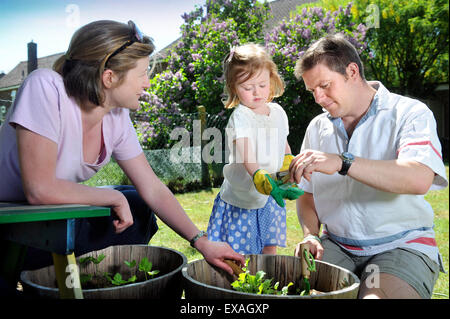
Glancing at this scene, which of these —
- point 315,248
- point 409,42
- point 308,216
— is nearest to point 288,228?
point 308,216

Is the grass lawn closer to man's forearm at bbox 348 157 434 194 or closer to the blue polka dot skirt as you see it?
the blue polka dot skirt

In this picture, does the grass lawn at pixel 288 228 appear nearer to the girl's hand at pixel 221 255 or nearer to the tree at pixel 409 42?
the girl's hand at pixel 221 255

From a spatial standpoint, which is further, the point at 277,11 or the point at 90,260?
the point at 277,11

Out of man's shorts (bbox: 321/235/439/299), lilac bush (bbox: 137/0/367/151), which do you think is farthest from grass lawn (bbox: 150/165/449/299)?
man's shorts (bbox: 321/235/439/299)

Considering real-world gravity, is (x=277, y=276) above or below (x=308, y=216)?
below

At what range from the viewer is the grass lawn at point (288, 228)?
251cm

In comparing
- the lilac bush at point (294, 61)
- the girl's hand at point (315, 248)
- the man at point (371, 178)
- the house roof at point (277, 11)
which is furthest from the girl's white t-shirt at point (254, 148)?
the house roof at point (277, 11)

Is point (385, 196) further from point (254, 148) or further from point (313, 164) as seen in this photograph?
point (254, 148)

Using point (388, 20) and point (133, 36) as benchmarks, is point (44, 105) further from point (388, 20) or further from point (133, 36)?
point (388, 20)

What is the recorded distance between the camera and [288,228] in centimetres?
321

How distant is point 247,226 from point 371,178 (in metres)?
0.81

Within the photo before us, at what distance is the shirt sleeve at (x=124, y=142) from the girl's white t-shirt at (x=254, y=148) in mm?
450
